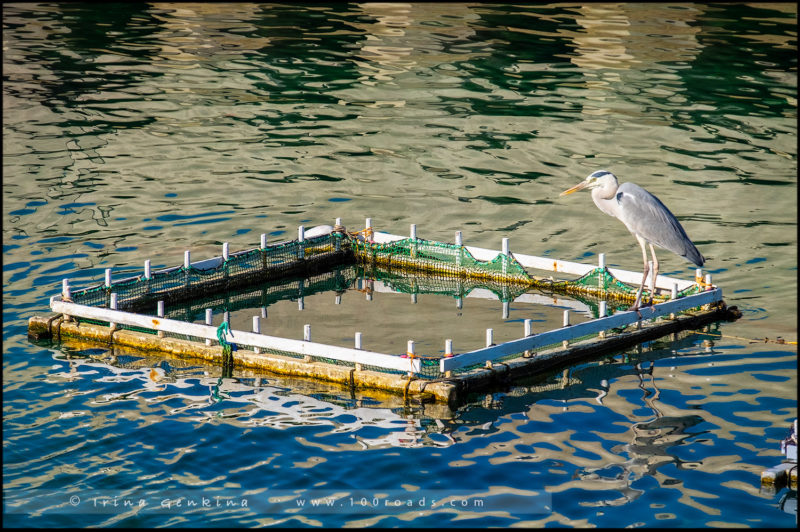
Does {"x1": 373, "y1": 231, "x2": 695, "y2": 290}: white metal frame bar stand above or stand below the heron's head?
below

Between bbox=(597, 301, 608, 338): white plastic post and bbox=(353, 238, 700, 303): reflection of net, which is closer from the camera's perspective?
bbox=(597, 301, 608, 338): white plastic post

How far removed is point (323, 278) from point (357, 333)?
733 cm

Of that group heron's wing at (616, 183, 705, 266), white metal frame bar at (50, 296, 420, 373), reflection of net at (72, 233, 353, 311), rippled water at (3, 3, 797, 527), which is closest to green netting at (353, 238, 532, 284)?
reflection of net at (72, 233, 353, 311)

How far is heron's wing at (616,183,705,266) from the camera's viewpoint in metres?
22.2

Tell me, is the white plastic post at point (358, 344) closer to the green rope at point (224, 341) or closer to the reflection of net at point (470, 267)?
the green rope at point (224, 341)

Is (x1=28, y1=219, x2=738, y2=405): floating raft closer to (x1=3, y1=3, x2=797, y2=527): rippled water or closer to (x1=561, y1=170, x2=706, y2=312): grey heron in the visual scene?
(x1=3, y1=3, x2=797, y2=527): rippled water

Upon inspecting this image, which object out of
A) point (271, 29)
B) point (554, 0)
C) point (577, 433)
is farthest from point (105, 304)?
point (554, 0)

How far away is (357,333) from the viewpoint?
2016 cm

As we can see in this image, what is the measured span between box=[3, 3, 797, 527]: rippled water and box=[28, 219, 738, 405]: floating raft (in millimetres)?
406

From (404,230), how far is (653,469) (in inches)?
634

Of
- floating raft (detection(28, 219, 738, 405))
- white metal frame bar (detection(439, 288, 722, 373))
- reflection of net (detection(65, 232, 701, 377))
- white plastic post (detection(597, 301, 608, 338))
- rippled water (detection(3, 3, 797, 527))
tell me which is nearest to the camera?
rippled water (detection(3, 3, 797, 527))

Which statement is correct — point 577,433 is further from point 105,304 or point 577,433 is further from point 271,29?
point 271,29

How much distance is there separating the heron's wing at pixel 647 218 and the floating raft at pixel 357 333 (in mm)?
1422

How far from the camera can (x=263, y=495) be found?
1627 cm
